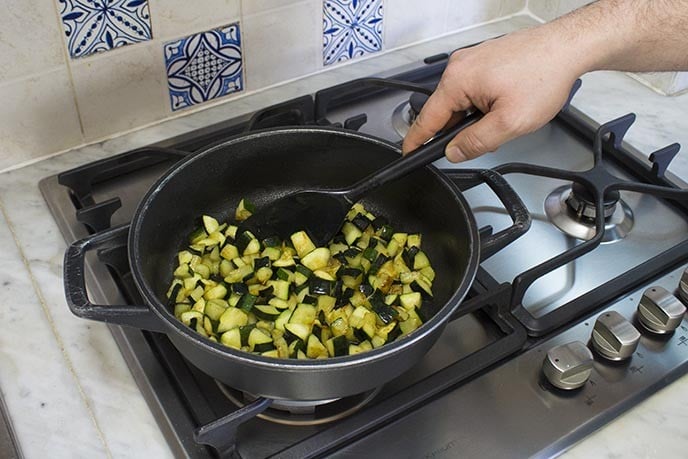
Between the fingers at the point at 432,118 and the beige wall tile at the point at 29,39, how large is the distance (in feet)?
1.51

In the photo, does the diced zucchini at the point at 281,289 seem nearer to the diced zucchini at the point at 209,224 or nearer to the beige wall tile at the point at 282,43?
the diced zucchini at the point at 209,224

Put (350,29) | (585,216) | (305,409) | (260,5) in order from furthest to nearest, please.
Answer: (350,29)
(260,5)
(585,216)
(305,409)

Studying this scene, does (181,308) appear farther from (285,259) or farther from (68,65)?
(68,65)

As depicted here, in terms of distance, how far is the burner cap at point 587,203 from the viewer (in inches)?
37.6

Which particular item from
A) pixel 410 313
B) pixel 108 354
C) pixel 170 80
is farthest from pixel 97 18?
pixel 410 313

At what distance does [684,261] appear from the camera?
91 cm

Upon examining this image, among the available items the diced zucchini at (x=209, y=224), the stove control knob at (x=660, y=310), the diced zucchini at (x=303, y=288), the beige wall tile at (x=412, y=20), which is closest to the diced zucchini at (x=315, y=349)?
the diced zucchini at (x=303, y=288)

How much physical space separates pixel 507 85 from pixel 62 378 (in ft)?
1.77

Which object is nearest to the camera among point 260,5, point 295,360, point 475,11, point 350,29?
point 295,360

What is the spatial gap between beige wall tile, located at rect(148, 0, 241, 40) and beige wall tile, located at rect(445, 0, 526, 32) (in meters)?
0.40

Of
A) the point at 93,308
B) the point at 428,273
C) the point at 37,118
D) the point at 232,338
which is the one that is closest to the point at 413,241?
the point at 428,273

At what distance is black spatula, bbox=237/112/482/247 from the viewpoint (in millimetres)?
811

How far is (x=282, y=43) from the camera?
3.72ft

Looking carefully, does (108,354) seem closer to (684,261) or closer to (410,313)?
(410,313)
